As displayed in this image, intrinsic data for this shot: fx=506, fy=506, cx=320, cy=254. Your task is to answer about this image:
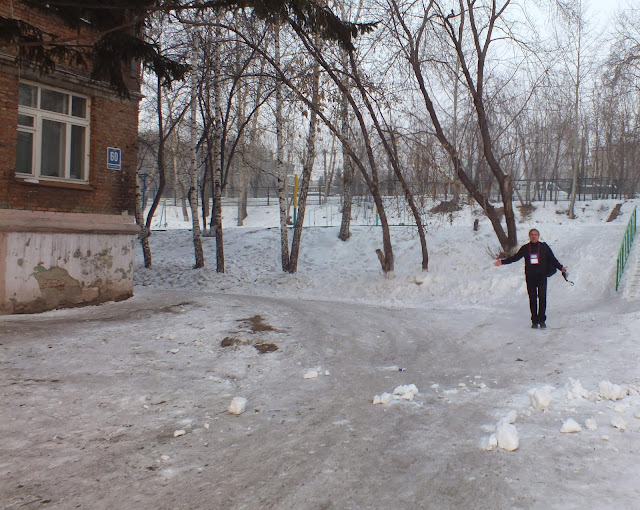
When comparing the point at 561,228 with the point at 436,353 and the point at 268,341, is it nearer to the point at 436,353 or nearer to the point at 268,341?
the point at 436,353

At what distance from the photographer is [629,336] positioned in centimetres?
661

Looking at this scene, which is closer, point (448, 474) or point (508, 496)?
point (508, 496)

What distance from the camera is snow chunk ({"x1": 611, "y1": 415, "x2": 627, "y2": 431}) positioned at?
3.76 meters

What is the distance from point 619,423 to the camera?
3.79 m

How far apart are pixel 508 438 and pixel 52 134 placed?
945 cm

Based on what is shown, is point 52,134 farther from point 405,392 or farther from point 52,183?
point 405,392

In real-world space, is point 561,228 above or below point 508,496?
above

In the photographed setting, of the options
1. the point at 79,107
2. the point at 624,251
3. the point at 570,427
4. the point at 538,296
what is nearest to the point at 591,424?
the point at 570,427

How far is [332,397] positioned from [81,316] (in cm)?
547

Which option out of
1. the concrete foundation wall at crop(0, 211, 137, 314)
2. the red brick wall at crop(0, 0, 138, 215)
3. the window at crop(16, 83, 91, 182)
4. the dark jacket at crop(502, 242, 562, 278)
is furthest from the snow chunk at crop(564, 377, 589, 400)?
the window at crop(16, 83, 91, 182)

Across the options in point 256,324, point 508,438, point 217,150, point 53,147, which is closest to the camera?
point 508,438

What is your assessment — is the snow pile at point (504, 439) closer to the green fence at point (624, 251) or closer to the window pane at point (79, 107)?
the green fence at point (624, 251)

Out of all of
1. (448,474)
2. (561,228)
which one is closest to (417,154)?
(561,228)

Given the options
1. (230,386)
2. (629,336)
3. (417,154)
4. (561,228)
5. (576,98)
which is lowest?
(230,386)
